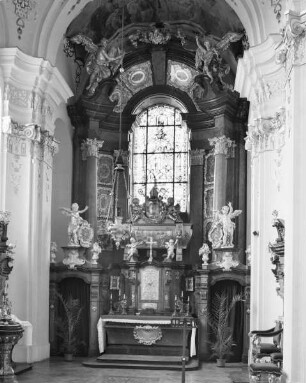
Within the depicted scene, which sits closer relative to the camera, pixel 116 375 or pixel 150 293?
pixel 116 375

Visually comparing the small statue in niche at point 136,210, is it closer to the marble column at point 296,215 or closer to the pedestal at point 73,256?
the pedestal at point 73,256

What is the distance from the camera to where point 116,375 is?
15.9 m

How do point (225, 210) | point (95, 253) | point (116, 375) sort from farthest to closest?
point (95, 253)
point (225, 210)
point (116, 375)

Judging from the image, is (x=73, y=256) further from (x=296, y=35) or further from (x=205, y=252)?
(x=296, y=35)

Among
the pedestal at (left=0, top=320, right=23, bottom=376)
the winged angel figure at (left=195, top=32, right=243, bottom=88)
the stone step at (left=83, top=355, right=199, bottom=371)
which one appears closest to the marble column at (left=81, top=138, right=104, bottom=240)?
the winged angel figure at (left=195, top=32, right=243, bottom=88)

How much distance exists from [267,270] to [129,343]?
13.9ft

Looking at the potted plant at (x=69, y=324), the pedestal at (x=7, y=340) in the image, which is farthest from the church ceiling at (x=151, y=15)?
the pedestal at (x=7, y=340)

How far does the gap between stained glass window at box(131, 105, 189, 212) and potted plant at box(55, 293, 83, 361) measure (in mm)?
3908

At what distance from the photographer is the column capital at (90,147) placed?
21.2 m

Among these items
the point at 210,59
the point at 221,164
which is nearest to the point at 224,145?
the point at 221,164

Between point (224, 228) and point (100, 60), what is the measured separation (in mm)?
5736

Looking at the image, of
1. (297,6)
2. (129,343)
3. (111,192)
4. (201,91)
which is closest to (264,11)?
(201,91)

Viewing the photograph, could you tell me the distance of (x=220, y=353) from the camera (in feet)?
58.9

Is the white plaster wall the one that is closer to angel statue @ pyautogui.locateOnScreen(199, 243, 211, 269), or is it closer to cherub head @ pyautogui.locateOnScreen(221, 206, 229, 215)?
angel statue @ pyautogui.locateOnScreen(199, 243, 211, 269)
